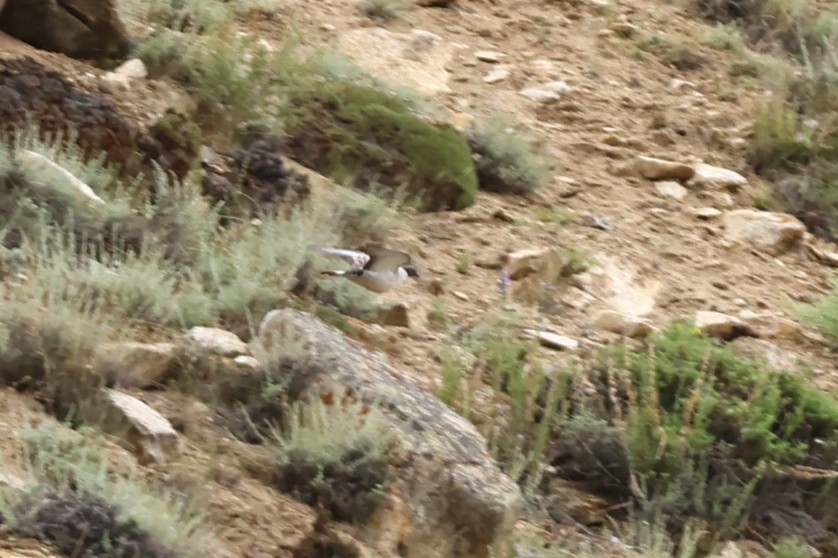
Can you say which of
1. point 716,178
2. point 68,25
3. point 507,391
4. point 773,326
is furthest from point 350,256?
point 716,178

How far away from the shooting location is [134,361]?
3.72m

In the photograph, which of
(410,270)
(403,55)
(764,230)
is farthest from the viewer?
(403,55)

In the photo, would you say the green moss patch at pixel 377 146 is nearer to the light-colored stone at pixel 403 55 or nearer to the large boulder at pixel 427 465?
the light-colored stone at pixel 403 55

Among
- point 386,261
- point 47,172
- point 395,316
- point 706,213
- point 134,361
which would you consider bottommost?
point 706,213

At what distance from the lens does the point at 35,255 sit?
13.6 feet

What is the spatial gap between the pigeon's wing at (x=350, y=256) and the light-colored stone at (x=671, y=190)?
8.79 ft

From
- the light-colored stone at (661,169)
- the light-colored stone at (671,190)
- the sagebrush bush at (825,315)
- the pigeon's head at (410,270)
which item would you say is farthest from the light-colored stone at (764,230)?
the pigeon's head at (410,270)

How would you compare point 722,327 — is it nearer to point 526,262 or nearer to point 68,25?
point 526,262

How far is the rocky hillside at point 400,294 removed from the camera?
3475mm

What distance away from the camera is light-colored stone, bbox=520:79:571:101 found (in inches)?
303

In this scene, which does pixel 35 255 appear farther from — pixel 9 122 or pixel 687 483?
pixel 687 483

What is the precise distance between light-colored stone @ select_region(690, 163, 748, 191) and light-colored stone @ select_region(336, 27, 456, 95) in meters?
1.61

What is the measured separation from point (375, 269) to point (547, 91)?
10.7ft

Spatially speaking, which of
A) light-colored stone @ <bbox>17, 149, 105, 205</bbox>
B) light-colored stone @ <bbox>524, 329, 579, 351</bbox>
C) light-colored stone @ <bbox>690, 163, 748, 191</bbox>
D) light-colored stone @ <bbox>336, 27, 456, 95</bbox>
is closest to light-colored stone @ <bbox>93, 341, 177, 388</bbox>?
light-colored stone @ <bbox>17, 149, 105, 205</bbox>
